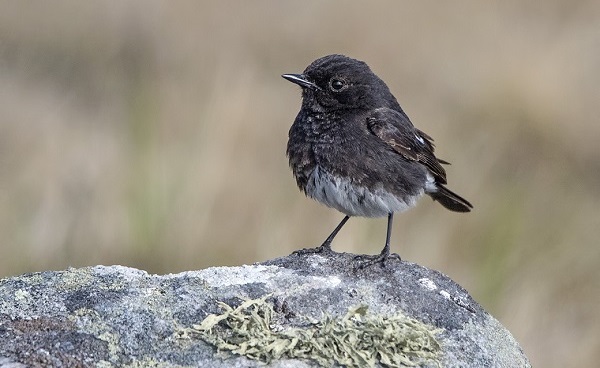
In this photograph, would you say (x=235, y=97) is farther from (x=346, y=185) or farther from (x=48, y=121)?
(x=346, y=185)

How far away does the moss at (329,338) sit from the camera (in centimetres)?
341

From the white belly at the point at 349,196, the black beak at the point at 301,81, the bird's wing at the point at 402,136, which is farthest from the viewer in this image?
the black beak at the point at 301,81

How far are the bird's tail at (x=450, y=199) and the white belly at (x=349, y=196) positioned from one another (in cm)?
76

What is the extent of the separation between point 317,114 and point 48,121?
4435 millimetres

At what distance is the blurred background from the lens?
7.50m

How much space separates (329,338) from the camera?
11.4ft

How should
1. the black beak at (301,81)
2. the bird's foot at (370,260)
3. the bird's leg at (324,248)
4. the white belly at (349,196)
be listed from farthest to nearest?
the black beak at (301,81) < the white belly at (349,196) < the bird's leg at (324,248) < the bird's foot at (370,260)

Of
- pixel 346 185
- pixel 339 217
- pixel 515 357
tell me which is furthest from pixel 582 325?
pixel 515 357

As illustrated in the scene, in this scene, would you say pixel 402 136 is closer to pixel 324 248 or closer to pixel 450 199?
pixel 450 199

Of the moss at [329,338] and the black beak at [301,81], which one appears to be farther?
the black beak at [301,81]

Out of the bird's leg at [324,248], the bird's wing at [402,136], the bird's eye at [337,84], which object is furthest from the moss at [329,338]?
the bird's eye at [337,84]

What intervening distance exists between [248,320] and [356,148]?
99.2 inches

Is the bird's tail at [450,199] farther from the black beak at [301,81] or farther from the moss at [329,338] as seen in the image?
the moss at [329,338]

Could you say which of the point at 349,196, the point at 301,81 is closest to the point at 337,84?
the point at 301,81
